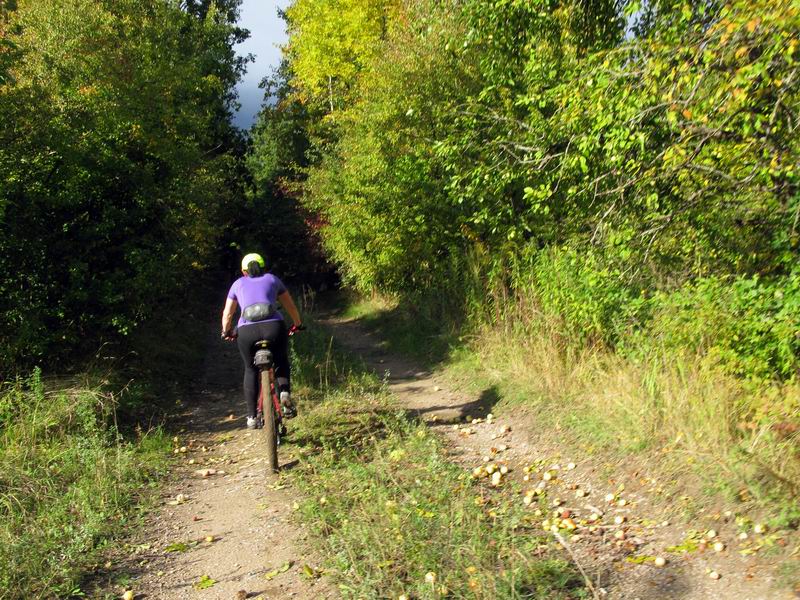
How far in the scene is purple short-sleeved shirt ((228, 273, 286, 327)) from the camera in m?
6.46

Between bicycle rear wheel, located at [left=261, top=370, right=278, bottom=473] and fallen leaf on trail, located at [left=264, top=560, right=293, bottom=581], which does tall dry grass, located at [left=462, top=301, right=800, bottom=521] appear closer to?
bicycle rear wheel, located at [left=261, top=370, right=278, bottom=473]

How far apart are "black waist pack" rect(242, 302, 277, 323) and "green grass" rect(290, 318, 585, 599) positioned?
135 centimetres

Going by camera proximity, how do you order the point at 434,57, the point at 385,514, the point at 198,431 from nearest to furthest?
the point at 385,514 < the point at 198,431 < the point at 434,57

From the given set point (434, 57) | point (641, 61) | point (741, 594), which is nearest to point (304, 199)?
point (434, 57)

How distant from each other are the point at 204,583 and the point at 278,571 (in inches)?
18.2

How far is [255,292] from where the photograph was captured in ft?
21.3

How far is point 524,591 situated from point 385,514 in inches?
43.5

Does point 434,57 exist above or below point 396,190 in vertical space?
above

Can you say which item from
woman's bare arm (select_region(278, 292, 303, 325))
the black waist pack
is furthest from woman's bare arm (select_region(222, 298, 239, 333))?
woman's bare arm (select_region(278, 292, 303, 325))

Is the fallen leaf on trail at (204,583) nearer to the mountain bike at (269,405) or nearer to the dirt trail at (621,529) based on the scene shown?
the mountain bike at (269,405)

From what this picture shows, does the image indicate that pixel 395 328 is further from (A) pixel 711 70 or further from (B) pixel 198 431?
(A) pixel 711 70

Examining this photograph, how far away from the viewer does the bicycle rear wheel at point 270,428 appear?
6.16 m

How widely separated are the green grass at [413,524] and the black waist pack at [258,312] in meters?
1.35

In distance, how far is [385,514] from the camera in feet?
14.9
